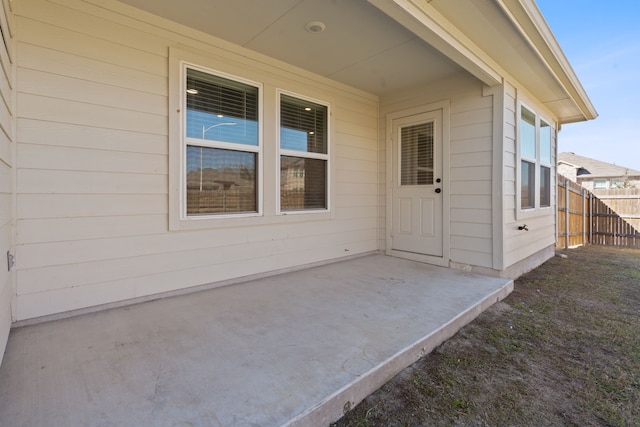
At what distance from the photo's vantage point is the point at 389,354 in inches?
68.9

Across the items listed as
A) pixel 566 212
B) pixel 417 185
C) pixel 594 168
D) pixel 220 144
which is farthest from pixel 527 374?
pixel 594 168

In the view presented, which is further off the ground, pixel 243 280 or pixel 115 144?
pixel 115 144

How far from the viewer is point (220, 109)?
2.99m

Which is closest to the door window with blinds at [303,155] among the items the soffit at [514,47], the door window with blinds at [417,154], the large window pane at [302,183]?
the large window pane at [302,183]

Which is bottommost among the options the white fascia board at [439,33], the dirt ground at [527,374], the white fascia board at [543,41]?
the dirt ground at [527,374]

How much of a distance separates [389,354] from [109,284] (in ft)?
7.14

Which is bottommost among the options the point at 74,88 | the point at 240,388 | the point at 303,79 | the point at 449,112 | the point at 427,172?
the point at 240,388

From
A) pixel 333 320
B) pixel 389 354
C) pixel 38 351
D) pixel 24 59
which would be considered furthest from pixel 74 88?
pixel 389 354

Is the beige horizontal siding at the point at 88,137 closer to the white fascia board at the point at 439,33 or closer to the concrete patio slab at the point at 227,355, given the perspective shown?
the concrete patio slab at the point at 227,355

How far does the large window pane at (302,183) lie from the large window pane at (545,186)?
3672 millimetres

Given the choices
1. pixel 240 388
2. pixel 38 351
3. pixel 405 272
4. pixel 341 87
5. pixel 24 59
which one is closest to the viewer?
pixel 240 388

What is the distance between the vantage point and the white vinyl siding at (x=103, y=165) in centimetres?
209

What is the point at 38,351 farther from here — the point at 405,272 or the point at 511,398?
the point at 405,272

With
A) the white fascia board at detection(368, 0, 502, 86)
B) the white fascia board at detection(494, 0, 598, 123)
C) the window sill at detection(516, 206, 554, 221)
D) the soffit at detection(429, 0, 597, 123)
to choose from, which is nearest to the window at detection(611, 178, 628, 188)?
the window sill at detection(516, 206, 554, 221)
